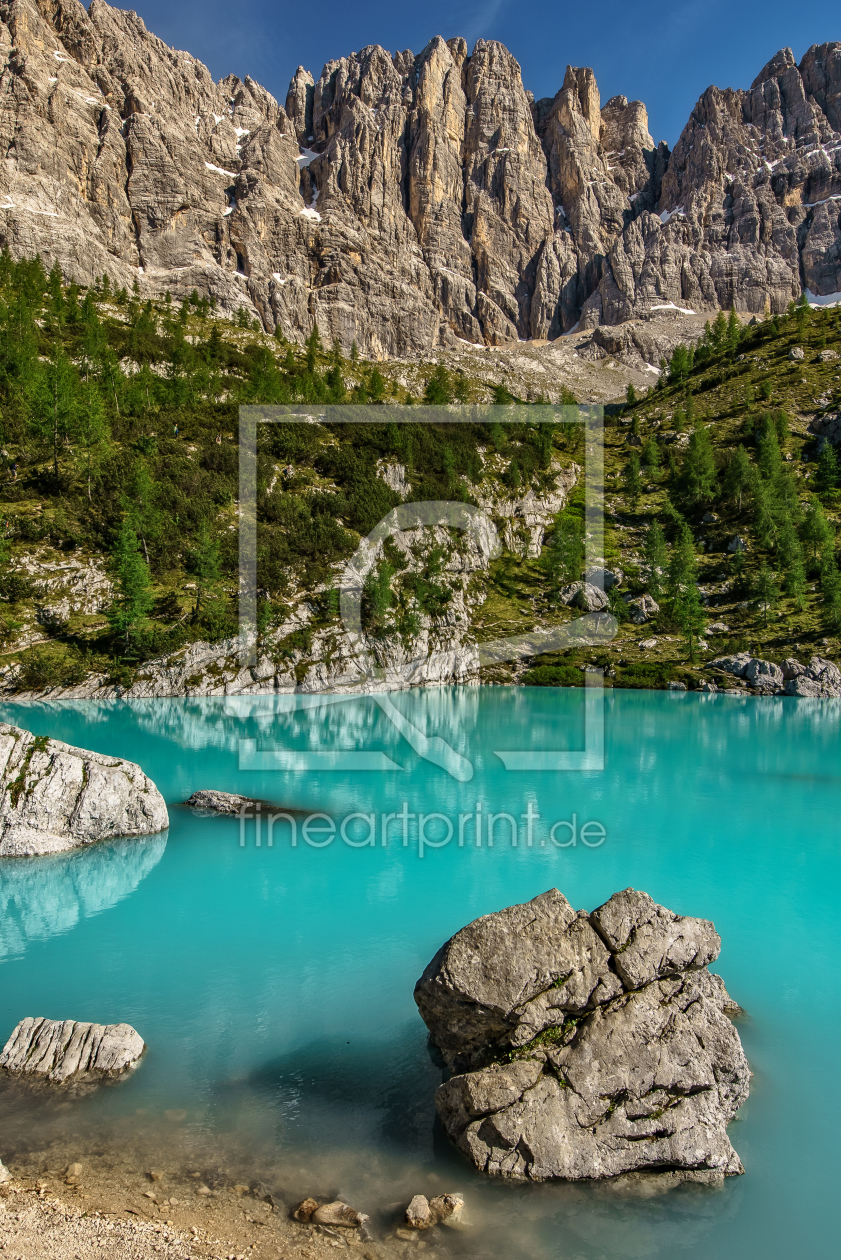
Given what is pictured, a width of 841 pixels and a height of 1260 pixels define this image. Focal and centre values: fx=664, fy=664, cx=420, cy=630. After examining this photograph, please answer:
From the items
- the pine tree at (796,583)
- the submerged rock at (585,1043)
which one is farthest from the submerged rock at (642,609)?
the submerged rock at (585,1043)

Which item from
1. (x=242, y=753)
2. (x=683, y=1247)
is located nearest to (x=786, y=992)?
(x=683, y=1247)

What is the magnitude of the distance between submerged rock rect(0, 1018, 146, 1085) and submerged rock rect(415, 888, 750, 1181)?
4485mm

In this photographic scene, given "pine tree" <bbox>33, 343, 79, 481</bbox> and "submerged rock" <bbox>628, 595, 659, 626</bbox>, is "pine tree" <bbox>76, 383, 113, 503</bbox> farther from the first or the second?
"submerged rock" <bbox>628, 595, 659, 626</bbox>

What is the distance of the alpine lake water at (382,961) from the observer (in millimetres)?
7543

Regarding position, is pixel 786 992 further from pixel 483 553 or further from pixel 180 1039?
pixel 483 553

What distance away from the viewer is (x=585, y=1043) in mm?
8273

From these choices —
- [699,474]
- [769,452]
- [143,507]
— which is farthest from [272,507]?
[769,452]

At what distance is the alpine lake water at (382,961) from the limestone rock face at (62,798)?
74 centimetres

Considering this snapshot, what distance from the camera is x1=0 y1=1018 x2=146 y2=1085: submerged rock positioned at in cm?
940

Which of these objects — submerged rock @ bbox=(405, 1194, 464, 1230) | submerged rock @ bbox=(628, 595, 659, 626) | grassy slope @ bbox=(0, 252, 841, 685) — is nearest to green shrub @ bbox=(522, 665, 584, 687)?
grassy slope @ bbox=(0, 252, 841, 685)

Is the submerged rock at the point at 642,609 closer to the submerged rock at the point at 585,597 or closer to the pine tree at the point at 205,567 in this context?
the submerged rock at the point at 585,597

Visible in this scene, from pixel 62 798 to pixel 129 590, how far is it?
1727 inches

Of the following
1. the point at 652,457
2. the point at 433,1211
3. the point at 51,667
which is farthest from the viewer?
the point at 652,457

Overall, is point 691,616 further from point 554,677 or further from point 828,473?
point 828,473
